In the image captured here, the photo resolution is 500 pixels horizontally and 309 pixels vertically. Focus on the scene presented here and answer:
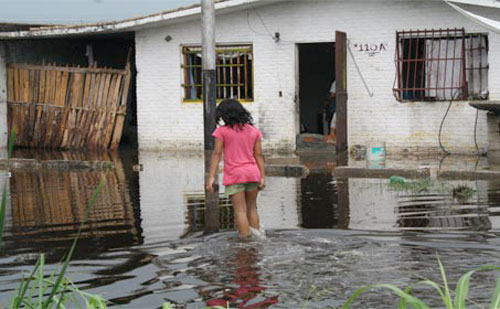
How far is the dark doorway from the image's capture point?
23.7m

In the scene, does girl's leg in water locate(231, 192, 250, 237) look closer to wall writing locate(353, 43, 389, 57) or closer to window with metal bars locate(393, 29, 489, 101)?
window with metal bars locate(393, 29, 489, 101)

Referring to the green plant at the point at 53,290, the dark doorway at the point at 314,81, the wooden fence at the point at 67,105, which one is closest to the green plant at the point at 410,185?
the green plant at the point at 53,290

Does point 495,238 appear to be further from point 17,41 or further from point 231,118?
point 17,41

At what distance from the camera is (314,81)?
24.1m

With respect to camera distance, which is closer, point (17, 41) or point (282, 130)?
point (282, 130)

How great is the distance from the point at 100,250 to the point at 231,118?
6.05 ft

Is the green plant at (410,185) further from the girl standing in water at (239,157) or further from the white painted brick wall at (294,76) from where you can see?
the white painted brick wall at (294,76)

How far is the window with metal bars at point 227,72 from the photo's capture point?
2020cm

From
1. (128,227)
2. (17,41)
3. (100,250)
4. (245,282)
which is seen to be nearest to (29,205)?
(128,227)

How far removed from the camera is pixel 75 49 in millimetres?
24422

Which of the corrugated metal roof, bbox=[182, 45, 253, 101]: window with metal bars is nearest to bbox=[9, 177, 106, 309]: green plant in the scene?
the corrugated metal roof

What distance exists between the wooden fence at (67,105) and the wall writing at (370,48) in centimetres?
559

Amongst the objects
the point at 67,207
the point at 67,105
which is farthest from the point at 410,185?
the point at 67,105

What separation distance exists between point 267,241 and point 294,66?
36.1 feet
